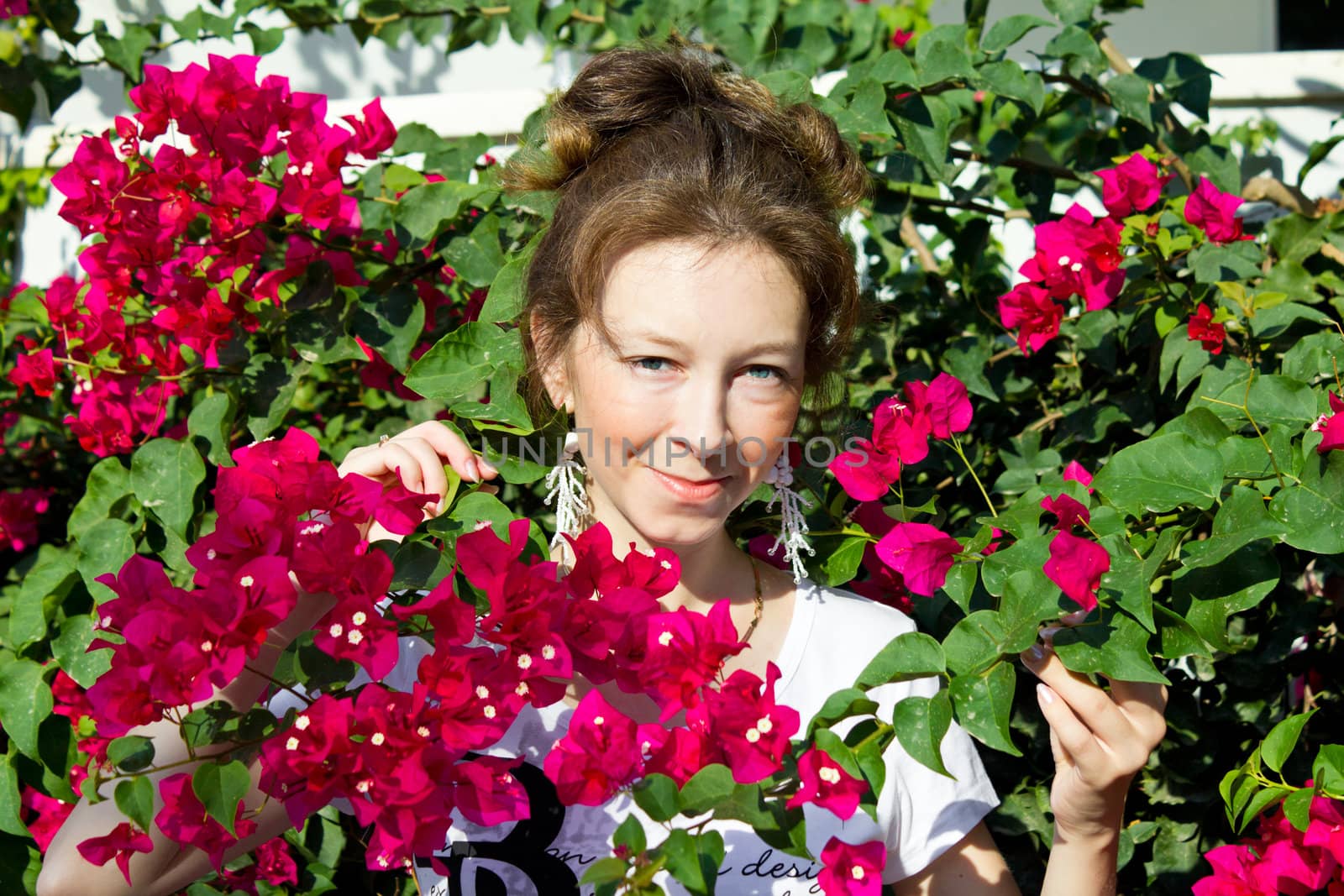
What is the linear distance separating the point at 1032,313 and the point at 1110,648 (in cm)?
66

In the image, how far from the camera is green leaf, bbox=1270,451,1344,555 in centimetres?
86

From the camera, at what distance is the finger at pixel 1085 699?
0.91m

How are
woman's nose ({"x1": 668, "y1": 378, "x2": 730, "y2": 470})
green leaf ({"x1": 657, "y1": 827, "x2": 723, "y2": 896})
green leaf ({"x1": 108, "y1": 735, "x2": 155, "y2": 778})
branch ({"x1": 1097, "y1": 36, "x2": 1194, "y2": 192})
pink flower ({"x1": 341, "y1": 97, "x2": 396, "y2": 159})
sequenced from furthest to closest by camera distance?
1. branch ({"x1": 1097, "y1": 36, "x2": 1194, "y2": 192})
2. pink flower ({"x1": 341, "y1": 97, "x2": 396, "y2": 159})
3. woman's nose ({"x1": 668, "y1": 378, "x2": 730, "y2": 470})
4. green leaf ({"x1": 108, "y1": 735, "x2": 155, "y2": 778})
5. green leaf ({"x1": 657, "y1": 827, "x2": 723, "y2": 896})

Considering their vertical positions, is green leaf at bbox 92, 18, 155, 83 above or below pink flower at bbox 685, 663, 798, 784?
above

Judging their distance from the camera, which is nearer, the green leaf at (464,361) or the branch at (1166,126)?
the green leaf at (464,361)

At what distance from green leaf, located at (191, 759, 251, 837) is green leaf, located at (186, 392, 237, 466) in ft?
2.10

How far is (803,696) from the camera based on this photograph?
4.04ft

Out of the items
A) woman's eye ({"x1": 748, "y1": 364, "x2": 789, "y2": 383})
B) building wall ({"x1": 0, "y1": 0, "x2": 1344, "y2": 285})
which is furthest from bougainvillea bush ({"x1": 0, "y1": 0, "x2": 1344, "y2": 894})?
building wall ({"x1": 0, "y1": 0, "x2": 1344, "y2": 285})

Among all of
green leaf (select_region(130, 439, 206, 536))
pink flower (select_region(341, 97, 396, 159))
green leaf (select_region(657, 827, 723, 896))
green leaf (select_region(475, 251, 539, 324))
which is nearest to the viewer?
green leaf (select_region(657, 827, 723, 896))

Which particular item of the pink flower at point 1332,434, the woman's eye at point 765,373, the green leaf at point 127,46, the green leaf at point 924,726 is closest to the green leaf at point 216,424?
the woman's eye at point 765,373

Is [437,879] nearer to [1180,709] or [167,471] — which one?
[167,471]

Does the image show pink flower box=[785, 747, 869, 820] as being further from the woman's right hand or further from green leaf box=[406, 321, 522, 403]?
green leaf box=[406, 321, 522, 403]

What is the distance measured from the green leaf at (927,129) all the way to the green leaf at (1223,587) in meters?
0.68

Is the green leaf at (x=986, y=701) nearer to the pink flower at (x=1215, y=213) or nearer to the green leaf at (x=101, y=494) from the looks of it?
the pink flower at (x=1215, y=213)
